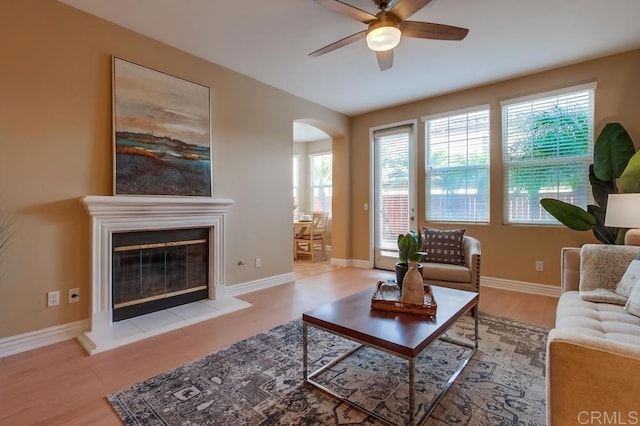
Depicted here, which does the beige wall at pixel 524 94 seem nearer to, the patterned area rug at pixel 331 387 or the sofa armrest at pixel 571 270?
the sofa armrest at pixel 571 270

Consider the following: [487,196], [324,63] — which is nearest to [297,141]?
[324,63]

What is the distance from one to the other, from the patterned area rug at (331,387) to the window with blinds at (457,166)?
2.25 m

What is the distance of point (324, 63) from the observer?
3482mm

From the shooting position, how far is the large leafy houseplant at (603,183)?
10.1 feet

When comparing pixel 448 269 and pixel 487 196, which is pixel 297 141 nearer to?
pixel 487 196

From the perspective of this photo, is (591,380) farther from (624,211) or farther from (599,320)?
(624,211)

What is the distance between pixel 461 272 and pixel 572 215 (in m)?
1.28

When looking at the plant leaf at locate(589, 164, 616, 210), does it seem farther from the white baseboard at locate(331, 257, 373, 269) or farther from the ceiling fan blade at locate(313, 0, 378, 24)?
the white baseboard at locate(331, 257, 373, 269)

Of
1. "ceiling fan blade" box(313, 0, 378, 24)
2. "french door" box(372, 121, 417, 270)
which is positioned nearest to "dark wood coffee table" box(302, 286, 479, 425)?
"ceiling fan blade" box(313, 0, 378, 24)

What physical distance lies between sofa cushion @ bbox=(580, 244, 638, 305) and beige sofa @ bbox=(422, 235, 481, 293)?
0.89m

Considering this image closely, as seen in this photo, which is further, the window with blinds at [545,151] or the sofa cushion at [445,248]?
the window with blinds at [545,151]

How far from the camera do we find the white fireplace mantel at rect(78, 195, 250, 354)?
2482 millimetres

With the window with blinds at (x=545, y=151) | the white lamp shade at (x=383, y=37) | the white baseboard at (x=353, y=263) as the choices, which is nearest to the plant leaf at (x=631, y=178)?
the window with blinds at (x=545, y=151)

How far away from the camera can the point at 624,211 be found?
2.23 metres
